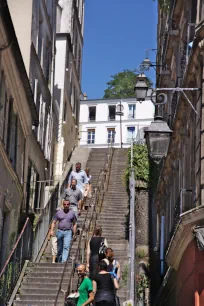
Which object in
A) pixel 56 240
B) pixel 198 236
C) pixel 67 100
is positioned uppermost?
pixel 67 100

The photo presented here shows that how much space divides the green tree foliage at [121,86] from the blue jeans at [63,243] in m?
64.0

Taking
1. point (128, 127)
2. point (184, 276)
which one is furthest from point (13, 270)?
point (128, 127)

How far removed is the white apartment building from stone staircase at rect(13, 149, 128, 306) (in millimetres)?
44663

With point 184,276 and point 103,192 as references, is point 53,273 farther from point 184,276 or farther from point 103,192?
point 103,192

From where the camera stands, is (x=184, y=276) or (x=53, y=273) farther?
(x=53, y=273)

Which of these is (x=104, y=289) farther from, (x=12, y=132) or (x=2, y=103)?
(x=12, y=132)

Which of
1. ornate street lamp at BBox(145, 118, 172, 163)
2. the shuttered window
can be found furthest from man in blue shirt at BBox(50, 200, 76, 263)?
ornate street lamp at BBox(145, 118, 172, 163)

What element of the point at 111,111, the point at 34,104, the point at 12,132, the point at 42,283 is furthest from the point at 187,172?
the point at 111,111

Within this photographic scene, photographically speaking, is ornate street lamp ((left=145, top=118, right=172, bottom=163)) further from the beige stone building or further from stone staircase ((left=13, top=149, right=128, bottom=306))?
the beige stone building

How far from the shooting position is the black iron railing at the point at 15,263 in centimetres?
1550

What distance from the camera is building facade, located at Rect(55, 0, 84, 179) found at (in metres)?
35.3

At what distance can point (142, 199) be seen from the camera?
29.2m

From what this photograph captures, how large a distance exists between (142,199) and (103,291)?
17201 mm

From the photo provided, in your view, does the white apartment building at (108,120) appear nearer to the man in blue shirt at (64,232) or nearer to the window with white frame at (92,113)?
the window with white frame at (92,113)
